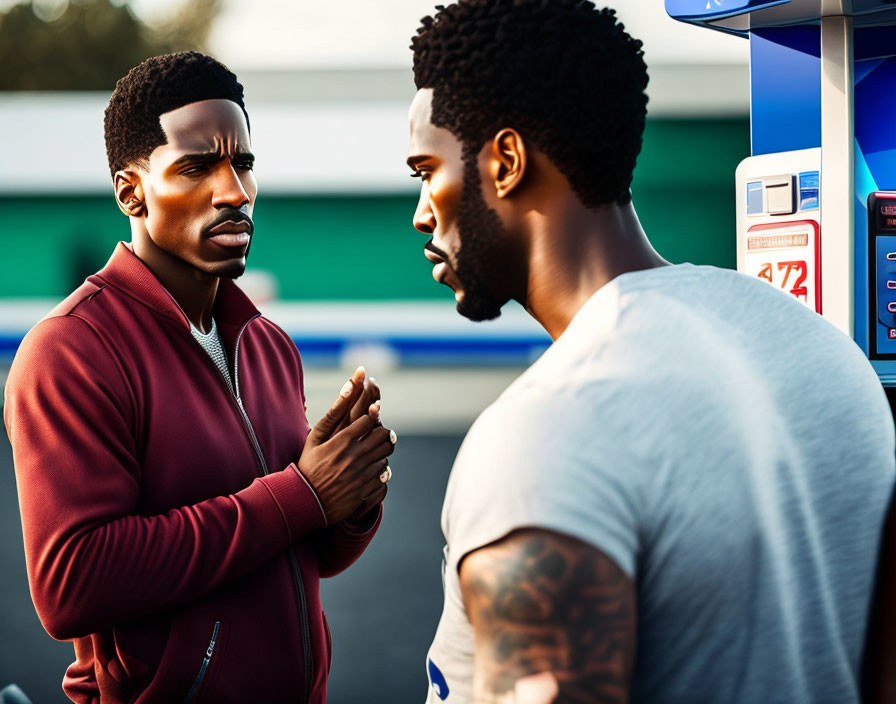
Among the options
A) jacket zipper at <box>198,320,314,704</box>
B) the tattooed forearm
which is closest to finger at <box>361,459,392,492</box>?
jacket zipper at <box>198,320,314,704</box>

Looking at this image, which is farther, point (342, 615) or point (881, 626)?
point (342, 615)

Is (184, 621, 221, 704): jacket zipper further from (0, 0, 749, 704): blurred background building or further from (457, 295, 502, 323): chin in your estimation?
(0, 0, 749, 704): blurred background building

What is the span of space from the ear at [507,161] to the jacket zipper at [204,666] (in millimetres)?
1033

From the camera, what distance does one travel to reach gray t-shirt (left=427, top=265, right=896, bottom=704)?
1.04 m

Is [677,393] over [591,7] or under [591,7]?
under

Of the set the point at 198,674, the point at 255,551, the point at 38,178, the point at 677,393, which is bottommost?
the point at 198,674

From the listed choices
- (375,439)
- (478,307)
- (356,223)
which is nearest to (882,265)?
(375,439)

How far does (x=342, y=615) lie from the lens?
5.02m

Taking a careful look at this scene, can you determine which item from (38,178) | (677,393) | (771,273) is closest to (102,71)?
(38,178)

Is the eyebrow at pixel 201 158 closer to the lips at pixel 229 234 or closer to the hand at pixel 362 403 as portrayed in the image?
the lips at pixel 229 234

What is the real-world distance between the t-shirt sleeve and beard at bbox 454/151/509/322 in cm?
37

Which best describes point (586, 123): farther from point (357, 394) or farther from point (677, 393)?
point (357, 394)

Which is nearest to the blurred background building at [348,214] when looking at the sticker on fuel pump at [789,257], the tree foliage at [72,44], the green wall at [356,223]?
the green wall at [356,223]

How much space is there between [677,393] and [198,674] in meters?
1.17
